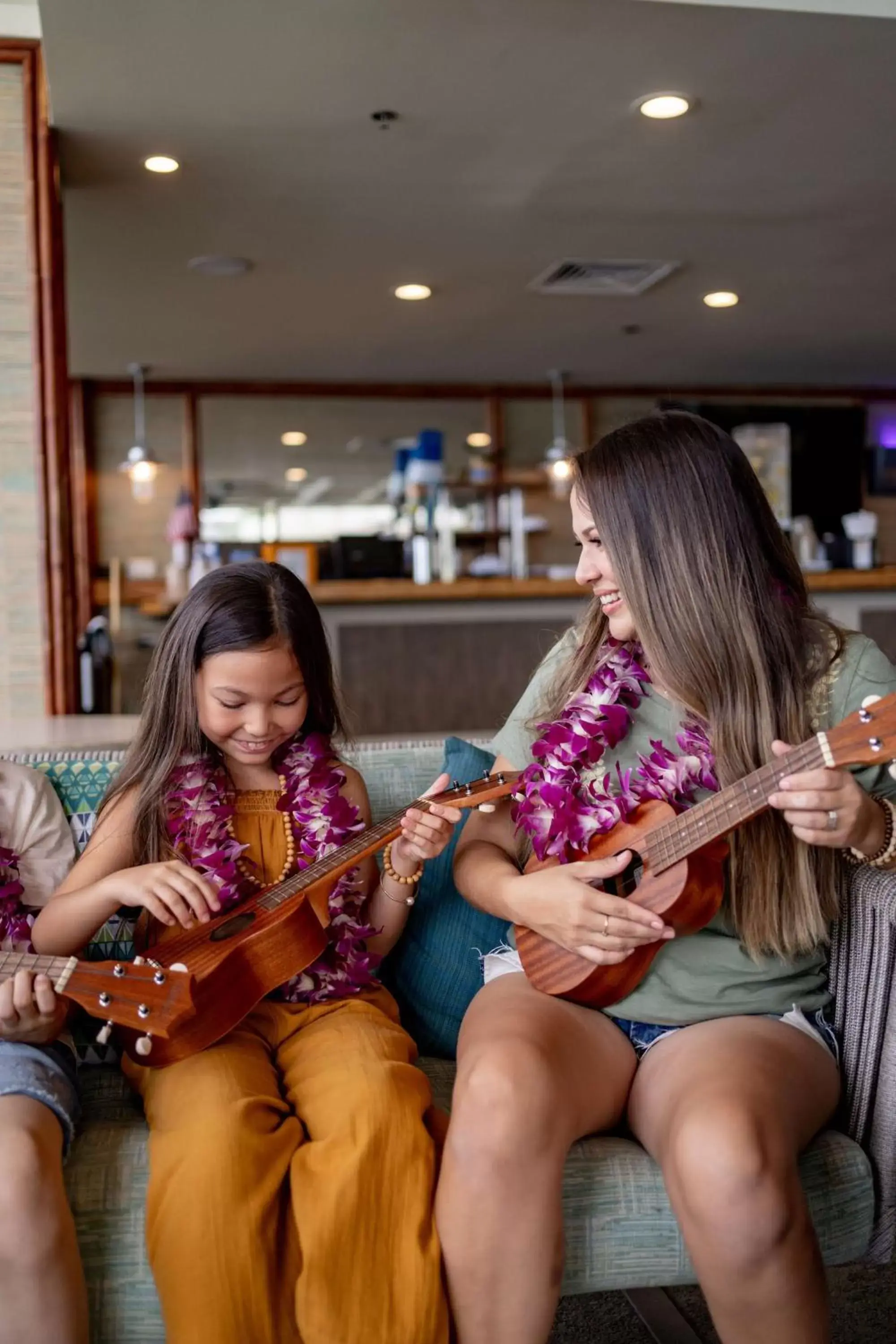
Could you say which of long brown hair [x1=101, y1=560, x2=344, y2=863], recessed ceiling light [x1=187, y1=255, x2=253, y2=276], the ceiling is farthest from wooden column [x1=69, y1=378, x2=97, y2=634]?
long brown hair [x1=101, y1=560, x2=344, y2=863]

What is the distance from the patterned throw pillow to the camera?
1.82 m

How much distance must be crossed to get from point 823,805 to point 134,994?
0.81 metres

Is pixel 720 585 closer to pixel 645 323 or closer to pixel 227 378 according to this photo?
pixel 645 323

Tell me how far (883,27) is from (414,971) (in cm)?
288

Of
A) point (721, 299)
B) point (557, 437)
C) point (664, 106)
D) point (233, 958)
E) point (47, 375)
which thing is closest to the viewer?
point (233, 958)

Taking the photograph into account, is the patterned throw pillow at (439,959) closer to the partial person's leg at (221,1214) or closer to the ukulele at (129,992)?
the partial person's leg at (221,1214)

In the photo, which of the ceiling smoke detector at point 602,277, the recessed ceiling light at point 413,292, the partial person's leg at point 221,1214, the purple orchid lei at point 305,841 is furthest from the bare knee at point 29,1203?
the recessed ceiling light at point 413,292

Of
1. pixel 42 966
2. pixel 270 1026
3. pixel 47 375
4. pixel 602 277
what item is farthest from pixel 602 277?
pixel 42 966

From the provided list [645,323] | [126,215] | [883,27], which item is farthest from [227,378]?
[883,27]

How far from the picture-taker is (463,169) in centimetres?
420

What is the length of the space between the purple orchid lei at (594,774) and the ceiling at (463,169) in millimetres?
2175

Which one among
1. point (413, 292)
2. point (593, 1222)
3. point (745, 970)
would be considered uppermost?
point (413, 292)

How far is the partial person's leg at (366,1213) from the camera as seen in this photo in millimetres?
1328

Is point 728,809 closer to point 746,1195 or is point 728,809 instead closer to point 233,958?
point 746,1195
